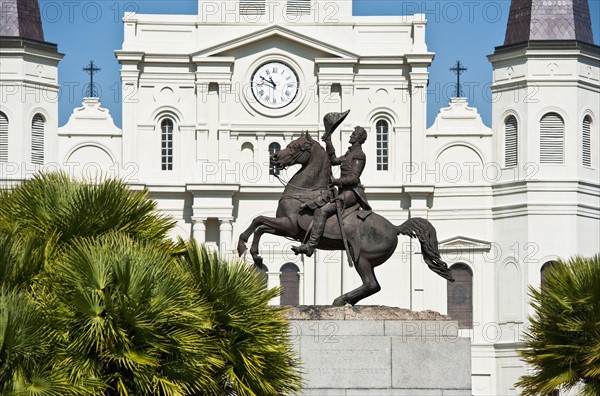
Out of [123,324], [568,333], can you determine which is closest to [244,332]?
[123,324]

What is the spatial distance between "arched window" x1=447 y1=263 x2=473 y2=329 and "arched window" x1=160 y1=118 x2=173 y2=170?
11058mm

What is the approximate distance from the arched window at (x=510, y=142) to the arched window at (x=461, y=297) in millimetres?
4141

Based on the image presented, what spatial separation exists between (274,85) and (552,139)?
10.3 meters

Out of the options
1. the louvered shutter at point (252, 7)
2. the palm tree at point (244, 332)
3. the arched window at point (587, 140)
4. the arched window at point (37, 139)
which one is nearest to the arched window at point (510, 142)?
the arched window at point (587, 140)

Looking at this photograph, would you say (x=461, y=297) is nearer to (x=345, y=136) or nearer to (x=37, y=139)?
(x=345, y=136)

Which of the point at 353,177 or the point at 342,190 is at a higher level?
the point at 353,177

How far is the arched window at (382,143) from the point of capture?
252 ft

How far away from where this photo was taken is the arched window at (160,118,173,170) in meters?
76.9

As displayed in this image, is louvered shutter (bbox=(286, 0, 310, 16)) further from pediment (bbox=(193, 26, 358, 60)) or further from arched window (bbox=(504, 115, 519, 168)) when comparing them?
arched window (bbox=(504, 115, 519, 168))

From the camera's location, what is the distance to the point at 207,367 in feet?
94.0

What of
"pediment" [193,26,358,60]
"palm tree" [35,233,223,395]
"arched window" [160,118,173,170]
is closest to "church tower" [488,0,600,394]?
"pediment" [193,26,358,60]

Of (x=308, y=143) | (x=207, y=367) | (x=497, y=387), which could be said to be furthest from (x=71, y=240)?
(x=497, y=387)

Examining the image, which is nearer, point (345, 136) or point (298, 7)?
point (345, 136)

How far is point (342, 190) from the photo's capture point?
35312 millimetres
